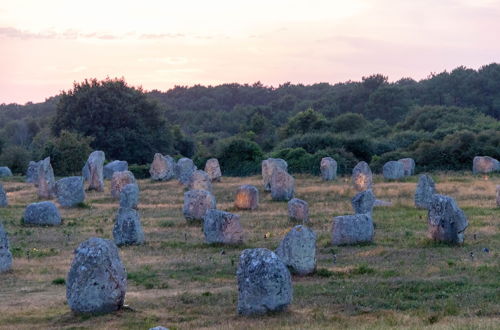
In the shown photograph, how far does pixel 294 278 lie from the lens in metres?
19.1

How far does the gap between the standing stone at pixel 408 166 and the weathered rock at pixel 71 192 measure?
2144 cm

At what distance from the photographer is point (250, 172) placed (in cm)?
5766

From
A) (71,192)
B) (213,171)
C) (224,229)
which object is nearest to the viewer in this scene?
(224,229)

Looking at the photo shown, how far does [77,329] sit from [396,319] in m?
5.38

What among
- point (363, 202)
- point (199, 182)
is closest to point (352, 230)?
point (363, 202)

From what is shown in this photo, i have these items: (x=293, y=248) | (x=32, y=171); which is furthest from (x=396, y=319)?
(x=32, y=171)

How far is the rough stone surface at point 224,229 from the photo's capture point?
24.5 meters

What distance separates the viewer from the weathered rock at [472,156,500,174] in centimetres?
4959

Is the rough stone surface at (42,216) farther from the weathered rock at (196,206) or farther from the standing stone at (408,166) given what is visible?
the standing stone at (408,166)

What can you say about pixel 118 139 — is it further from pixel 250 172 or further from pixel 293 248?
pixel 293 248

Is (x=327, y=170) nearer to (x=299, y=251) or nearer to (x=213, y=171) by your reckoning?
(x=213, y=171)

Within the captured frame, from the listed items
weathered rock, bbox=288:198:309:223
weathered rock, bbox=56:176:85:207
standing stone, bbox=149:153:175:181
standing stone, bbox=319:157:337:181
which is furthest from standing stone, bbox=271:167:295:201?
standing stone, bbox=149:153:175:181

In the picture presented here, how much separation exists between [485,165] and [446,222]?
1095 inches

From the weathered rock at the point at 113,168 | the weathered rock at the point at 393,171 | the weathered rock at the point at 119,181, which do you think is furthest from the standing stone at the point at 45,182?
the weathered rock at the point at 393,171
